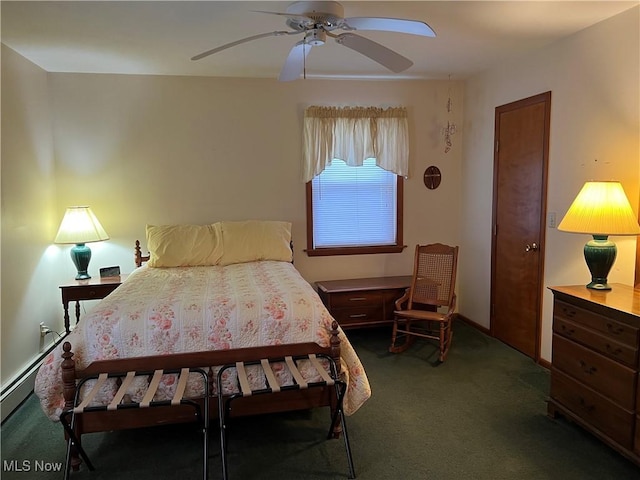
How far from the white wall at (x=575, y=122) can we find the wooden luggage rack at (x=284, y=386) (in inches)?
76.4

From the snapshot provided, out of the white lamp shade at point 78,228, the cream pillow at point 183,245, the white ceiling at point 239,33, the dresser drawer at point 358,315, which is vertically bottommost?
the dresser drawer at point 358,315

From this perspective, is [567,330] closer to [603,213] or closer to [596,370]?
[596,370]

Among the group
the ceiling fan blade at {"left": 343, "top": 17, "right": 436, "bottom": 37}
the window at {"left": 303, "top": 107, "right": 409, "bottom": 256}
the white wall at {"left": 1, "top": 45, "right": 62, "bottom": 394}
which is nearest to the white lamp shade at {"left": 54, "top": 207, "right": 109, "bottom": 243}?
the white wall at {"left": 1, "top": 45, "right": 62, "bottom": 394}

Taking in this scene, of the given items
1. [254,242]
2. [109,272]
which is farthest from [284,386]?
[109,272]

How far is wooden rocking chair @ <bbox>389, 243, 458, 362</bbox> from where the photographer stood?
3.94 m

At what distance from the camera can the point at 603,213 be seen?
8.27 feet

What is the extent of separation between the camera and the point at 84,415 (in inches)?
86.8

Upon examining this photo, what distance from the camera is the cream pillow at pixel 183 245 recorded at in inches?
148

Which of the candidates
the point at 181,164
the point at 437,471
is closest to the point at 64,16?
the point at 181,164

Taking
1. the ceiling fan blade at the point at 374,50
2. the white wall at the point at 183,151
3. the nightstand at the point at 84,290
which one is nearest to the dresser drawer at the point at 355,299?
the white wall at the point at 183,151

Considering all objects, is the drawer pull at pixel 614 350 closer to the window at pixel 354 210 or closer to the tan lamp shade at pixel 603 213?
the tan lamp shade at pixel 603 213

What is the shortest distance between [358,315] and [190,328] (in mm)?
2052

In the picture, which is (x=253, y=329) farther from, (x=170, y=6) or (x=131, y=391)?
(x=170, y=6)

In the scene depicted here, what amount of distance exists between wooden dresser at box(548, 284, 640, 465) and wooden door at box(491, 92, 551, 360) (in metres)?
0.93
